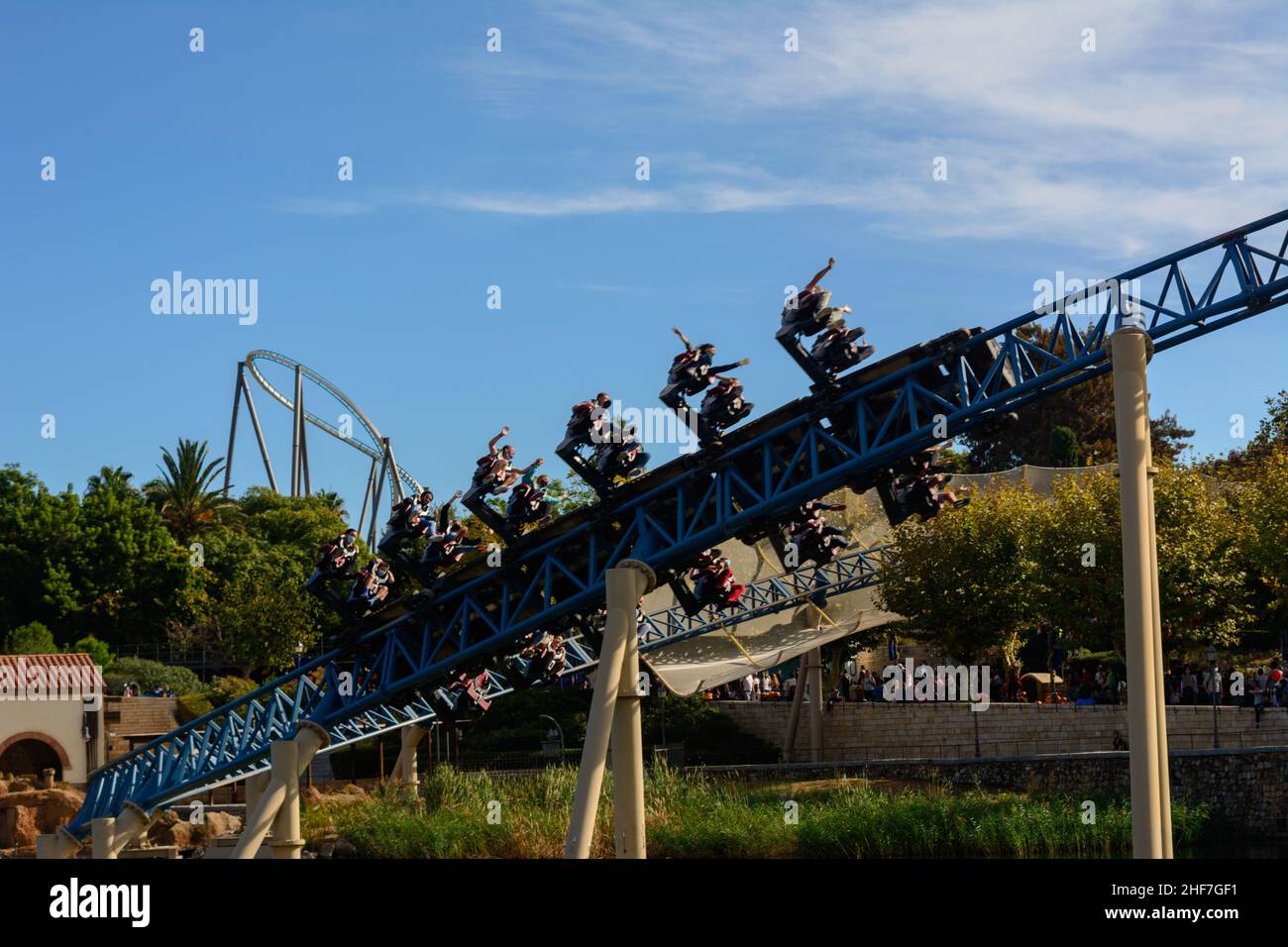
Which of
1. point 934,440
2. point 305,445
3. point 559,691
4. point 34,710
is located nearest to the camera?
point 934,440

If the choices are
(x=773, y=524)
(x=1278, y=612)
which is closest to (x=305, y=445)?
(x=1278, y=612)

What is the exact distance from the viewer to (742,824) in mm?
33312

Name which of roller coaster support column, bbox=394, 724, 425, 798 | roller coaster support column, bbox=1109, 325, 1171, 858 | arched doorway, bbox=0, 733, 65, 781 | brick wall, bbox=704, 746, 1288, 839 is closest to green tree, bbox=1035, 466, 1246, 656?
brick wall, bbox=704, 746, 1288, 839

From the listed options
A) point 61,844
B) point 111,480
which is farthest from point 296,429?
point 61,844

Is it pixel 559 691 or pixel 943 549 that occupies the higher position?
pixel 943 549

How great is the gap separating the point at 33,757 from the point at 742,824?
27.2 m

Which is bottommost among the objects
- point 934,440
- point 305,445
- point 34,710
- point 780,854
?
point 780,854

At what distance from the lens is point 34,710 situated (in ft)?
162

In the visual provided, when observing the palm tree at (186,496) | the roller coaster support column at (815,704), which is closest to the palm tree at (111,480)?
the palm tree at (186,496)

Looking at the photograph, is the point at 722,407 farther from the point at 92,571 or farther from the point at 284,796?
the point at 92,571
